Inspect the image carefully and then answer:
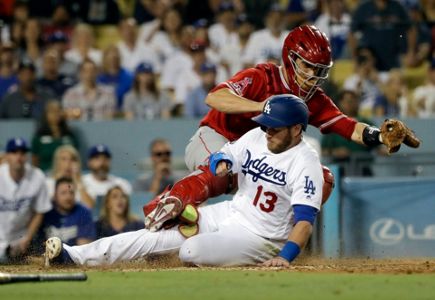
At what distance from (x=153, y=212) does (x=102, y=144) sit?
187 inches

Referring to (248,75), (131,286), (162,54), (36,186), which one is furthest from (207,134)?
(162,54)

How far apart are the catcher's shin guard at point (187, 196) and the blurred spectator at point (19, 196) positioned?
325cm

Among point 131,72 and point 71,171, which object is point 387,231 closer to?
point 71,171

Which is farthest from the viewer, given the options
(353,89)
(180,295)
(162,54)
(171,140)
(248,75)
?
(162,54)

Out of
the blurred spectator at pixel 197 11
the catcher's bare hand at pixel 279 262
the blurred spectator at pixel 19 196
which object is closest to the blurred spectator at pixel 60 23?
the blurred spectator at pixel 197 11

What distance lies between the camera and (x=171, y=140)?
45.2 ft

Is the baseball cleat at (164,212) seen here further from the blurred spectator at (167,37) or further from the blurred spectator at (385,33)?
the blurred spectator at (167,37)

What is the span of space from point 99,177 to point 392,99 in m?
3.96

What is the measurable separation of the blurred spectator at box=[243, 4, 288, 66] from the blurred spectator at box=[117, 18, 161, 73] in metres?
1.35

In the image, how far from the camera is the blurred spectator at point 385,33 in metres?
14.7

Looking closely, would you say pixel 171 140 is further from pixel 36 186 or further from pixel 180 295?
pixel 180 295

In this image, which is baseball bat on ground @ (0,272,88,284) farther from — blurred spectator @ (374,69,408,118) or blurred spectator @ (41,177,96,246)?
blurred spectator @ (374,69,408,118)

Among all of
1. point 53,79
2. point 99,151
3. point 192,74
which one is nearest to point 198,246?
point 99,151

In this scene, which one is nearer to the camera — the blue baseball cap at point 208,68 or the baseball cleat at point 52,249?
the baseball cleat at point 52,249
